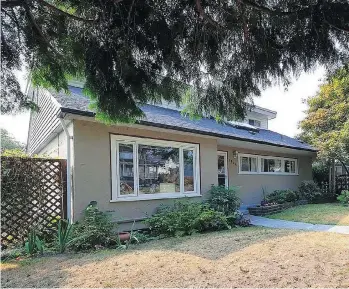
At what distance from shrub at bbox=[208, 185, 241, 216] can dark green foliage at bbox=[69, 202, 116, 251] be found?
4.01 metres

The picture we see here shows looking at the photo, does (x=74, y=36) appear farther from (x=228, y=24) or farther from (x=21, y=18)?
(x=228, y=24)

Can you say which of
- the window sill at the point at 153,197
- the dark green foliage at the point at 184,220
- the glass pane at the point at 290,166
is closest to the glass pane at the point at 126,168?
the window sill at the point at 153,197

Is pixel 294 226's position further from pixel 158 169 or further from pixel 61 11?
pixel 61 11

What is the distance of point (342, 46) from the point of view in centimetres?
337

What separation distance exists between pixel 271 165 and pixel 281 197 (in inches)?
100

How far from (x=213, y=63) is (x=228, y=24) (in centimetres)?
50

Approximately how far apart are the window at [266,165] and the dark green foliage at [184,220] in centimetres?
602

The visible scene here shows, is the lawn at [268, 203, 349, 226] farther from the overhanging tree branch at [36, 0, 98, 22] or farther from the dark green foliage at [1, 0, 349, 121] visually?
the overhanging tree branch at [36, 0, 98, 22]

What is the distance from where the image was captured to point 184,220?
8.82 metres

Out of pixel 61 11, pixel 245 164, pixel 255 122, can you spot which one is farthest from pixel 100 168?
pixel 255 122

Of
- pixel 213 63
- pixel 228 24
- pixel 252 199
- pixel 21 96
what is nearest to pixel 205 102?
pixel 213 63

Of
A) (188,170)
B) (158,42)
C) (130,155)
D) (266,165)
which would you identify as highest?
(158,42)

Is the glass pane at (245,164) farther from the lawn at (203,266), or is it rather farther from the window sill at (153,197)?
the lawn at (203,266)

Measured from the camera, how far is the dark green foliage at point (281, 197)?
14664mm
